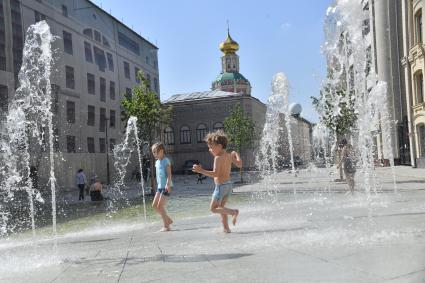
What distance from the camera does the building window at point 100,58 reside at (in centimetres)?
4652

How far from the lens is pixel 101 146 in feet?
153

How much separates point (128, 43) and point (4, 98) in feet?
86.1

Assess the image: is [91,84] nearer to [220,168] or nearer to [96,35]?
[96,35]

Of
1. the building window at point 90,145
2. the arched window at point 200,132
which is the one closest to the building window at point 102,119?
the building window at point 90,145

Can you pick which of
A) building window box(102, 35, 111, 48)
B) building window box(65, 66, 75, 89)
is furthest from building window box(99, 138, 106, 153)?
building window box(102, 35, 111, 48)

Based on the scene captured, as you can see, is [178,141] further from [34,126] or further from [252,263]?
[252,263]

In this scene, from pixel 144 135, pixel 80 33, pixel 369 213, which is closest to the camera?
pixel 369 213

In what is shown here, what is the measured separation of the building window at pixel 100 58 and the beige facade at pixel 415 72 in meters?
26.3

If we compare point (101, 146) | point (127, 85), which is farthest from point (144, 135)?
point (127, 85)

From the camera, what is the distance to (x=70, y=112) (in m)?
40.8

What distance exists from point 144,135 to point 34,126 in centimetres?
1184

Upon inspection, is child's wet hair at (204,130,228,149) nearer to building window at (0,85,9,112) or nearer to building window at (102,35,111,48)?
building window at (0,85,9,112)

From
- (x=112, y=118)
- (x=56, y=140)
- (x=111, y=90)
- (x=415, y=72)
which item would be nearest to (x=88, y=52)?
(x=111, y=90)

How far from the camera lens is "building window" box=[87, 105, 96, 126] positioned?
146 ft
